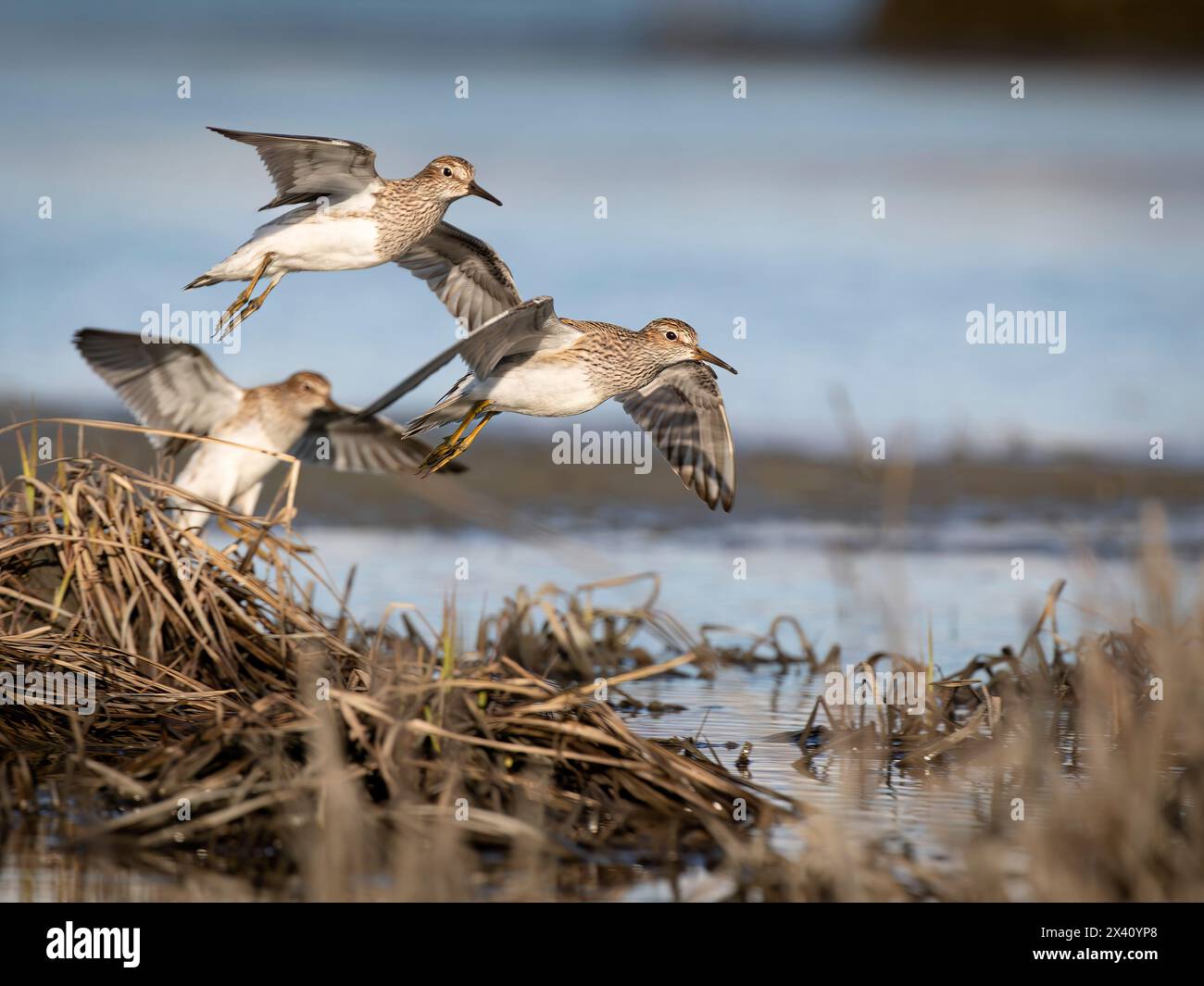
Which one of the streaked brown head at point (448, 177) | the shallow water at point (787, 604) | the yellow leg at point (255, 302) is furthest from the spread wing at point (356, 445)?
the yellow leg at point (255, 302)

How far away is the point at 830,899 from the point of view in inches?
200

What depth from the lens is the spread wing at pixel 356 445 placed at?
10.8 m

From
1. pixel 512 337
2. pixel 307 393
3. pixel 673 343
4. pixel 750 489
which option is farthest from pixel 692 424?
pixel 750 489

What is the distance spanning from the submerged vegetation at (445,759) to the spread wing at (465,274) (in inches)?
75.0

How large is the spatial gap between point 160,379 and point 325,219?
336 cm

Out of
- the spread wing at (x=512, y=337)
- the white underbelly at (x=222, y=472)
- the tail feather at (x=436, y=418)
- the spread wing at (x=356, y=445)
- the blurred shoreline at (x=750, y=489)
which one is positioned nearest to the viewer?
the spread wing at (x=512, y=337)

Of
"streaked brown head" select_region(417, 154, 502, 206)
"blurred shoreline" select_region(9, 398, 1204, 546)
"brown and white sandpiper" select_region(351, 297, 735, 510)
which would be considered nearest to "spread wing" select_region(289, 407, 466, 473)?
"blurred shoreline" select_region(9, 398, 1204, 546)

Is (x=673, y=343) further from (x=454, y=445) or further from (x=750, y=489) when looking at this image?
(x=750, y=489)

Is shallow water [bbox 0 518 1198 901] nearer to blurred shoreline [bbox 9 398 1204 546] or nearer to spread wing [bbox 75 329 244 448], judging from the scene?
blurred shoreline [bbox 9 398 1204 546]

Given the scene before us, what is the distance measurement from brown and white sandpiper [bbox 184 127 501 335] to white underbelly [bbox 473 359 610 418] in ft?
2.64

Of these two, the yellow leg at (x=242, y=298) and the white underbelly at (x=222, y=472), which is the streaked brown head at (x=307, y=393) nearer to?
the white underbelly at (x=222, y=472)

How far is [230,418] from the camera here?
36.2 feet
